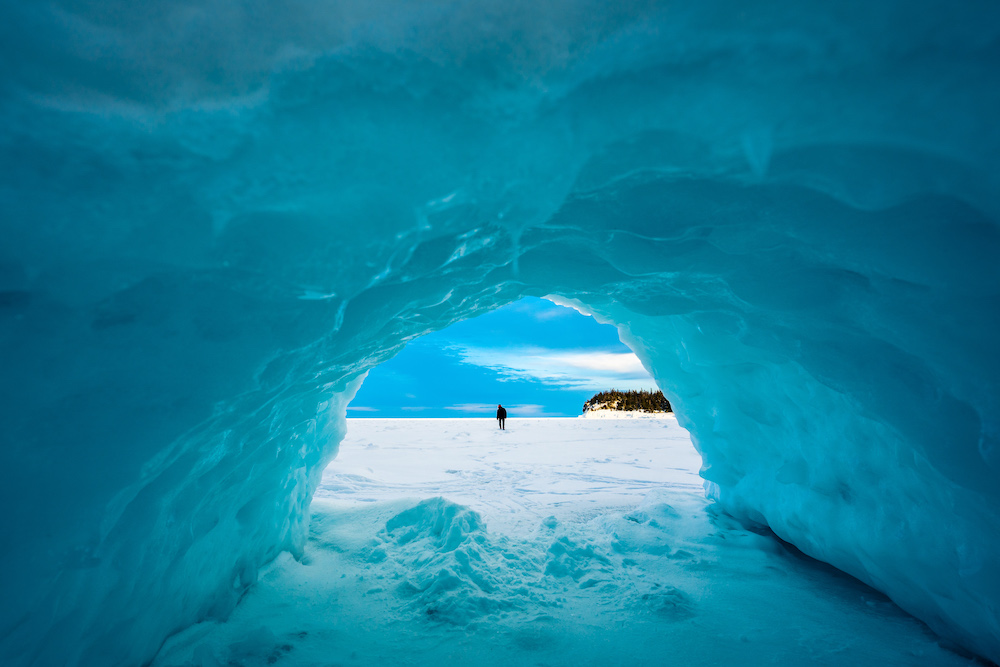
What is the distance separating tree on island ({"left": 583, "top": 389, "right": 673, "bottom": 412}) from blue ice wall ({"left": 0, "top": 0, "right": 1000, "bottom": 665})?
81.3 ft

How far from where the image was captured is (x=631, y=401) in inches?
1096

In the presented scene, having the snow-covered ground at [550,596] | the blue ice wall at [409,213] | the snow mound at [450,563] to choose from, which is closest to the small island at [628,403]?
the snow-covered ground at [550,596]

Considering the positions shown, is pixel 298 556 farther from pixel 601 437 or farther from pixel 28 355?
pixel 601 437

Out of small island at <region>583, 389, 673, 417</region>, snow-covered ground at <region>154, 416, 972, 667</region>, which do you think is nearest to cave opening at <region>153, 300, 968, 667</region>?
snow-covered ground at <region>154, 416, 972, 667</region>

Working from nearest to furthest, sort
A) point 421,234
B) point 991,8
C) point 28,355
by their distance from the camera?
point 991,8, point 28,355, point 421,234

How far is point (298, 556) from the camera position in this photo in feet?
16.4

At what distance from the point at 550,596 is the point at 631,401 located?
82.2ft

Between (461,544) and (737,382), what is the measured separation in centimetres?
347

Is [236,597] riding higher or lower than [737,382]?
lower

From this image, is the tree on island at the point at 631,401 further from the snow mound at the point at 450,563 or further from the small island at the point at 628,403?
the snow mound at the point at 450,563

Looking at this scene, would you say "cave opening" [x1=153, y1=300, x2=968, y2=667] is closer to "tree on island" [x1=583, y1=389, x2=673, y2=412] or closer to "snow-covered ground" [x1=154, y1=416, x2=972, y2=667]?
"snow-covered ground" [x1=154, y1=416, x2=972, y2=667]

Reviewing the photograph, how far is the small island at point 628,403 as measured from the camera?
1072 inches

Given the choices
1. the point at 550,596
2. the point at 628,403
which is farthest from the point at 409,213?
the point at 628,403

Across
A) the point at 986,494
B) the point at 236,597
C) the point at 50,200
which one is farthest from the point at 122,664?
the point at 986,494
